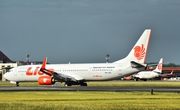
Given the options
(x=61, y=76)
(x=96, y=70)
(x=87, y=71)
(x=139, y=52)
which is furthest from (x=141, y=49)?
(x=61, y=76)

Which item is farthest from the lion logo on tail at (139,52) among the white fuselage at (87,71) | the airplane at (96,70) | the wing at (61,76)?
the wing at (61,76)

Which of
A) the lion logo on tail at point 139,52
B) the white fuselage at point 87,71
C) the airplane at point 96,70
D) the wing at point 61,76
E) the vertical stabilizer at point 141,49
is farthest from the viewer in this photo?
the wing at point 61,76

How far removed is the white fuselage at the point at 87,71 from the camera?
79000mm

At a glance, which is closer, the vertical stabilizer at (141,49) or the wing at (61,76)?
the vertical stabilizer at (141,49)

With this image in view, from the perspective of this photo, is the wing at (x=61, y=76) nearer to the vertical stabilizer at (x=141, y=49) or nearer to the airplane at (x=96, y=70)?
the airplane at (x=96, y=70)

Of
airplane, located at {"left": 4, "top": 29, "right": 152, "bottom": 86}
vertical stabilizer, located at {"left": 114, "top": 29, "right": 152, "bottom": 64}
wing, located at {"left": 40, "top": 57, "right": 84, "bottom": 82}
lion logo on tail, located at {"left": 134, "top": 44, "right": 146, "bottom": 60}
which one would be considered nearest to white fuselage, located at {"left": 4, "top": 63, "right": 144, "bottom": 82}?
airplane, located at {"left": 4, "top": 29, "right": 152, "bottom": 86}

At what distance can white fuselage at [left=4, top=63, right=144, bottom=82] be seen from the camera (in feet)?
259

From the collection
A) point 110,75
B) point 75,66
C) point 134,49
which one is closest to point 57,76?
point 75,66

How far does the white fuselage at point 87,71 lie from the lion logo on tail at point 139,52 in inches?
96.8

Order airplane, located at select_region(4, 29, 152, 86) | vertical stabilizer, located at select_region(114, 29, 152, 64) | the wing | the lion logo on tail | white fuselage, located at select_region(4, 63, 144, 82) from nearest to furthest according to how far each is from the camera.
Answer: airplane, located at select_region(4, 29, 152, 86) < white fuselage, located at select_region(4, 63, 144, 82) < the lion logo on tail < vertical stabilizer, located at select_region(114, 29, 152, 64) < the wing

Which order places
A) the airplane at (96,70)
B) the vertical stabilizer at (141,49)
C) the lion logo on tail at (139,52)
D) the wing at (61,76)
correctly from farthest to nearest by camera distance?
1. the wing at (61,76)
2. the vertical stabilizer at (141,49)
3. the lion logo on tail at (139,52)
4. the airplane at (96,70)

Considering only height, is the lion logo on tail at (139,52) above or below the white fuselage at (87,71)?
above

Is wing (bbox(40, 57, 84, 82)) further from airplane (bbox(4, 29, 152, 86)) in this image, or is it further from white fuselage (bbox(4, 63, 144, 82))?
white fuselage (bbox(4, 63, 144, 82))

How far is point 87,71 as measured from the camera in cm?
8150
